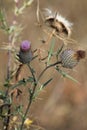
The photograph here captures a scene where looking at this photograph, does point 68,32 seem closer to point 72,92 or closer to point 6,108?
point 6,108

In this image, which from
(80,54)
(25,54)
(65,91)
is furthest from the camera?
(65,91)

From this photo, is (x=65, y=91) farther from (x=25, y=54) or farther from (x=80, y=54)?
(x=25, y=54)

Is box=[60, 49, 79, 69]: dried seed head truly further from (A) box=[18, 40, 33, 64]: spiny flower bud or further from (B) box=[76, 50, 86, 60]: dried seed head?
(A) box=[18, 40, 33, 64]: spiny flower bud

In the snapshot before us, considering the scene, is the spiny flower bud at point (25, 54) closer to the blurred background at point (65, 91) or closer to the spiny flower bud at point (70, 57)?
the spiny flower bud at point (70, 57)

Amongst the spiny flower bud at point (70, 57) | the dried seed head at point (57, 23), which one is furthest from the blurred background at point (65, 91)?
the spiny flower bud at point (70, 57)

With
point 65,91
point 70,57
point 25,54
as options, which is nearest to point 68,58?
point 70,57

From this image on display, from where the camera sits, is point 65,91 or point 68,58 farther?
point 65,91

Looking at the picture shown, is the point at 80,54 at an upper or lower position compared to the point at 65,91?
upper
